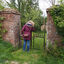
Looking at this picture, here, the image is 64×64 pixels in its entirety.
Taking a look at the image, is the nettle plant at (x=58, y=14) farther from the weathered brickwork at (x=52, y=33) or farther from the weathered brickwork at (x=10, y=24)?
the weathered brickwork at (x=10, y=24)

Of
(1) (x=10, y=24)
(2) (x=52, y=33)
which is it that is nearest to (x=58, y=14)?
(2) (x=52, y=33)

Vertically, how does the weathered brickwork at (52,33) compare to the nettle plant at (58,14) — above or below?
below

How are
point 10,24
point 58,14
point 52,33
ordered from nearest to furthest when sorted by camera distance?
point 58,14
point 52,33
point 10,24

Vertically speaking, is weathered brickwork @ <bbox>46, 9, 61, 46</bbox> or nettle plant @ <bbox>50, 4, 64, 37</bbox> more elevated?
nettle plant @ <bbox>50, 4, 64, 37</bbox>

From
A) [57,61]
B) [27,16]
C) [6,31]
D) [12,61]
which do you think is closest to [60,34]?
[57,61]

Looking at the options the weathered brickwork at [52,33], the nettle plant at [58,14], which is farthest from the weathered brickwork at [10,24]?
the nettle plant at [58,14]

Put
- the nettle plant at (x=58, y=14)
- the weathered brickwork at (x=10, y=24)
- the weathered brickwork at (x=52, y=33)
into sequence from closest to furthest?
the nettle plant at (x=58, y=14) < the weathered brickwork at (x=52, y=33) < the weathered brickwork at (x=10, y=24)

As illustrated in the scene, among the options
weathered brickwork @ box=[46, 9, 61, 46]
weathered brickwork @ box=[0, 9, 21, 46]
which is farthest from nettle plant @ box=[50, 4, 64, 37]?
weathered brickwork @ box=[0, 9, 21, 46]

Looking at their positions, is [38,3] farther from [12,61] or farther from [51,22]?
[12,61]

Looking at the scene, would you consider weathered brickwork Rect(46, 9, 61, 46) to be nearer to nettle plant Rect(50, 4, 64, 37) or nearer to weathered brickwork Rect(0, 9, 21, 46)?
nettle plant Rect(50, 4, 64, 37)

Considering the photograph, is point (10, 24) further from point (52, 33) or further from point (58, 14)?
point (58, 14)

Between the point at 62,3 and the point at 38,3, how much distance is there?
38.2 ft

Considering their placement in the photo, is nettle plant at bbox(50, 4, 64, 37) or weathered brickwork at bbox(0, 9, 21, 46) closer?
nettle plant at bbox(50, 4, 64, 37)

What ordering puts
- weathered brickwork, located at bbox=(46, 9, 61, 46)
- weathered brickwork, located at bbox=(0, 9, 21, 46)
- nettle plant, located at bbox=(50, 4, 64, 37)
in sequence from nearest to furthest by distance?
nettle plant, located at bbox=(50, 4, 64, 37) < weathered brickwork, located at bbox=(46, 9, 61, 46) < weathered brickwork, located at bbox=(0, 9, 21, 46)
